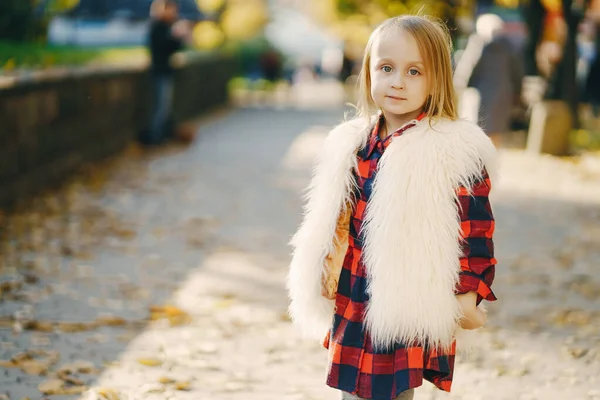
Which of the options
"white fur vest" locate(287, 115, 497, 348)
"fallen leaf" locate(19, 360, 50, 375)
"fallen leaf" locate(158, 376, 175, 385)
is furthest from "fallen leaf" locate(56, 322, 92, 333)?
"white fur vest" locate(287, 115, 497, 348)

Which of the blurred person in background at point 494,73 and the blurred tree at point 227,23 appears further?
the blurred tree at point 227,23

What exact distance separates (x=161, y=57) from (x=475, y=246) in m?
10.9

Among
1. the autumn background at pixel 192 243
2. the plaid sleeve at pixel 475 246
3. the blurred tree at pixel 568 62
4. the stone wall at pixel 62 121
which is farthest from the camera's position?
the blurred tree at pixel 568 62

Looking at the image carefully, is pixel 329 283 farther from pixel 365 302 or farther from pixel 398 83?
pixel 398 83

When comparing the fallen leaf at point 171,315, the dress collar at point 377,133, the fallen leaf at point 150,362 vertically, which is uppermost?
the dress collar at point 377,133

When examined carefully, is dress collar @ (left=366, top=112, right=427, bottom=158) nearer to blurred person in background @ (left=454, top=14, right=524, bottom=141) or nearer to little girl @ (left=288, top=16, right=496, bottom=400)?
little girl @ (left=288, top=16, right=496, bottom=400)

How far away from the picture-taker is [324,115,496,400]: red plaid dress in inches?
102

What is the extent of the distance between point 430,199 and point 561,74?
12640 millimetres

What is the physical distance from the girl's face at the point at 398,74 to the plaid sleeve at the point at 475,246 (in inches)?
13.1

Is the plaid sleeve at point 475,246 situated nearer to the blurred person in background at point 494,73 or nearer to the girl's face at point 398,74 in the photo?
the girl's face at point 398,74

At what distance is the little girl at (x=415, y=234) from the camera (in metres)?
2.61

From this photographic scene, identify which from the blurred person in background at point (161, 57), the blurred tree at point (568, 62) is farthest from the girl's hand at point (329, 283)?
the blurred tree at point (568, 62)

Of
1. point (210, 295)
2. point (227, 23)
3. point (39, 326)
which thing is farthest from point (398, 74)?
point (227, 23)

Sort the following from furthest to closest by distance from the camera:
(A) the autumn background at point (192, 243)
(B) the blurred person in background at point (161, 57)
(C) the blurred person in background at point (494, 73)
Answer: (B) the blurred person in background at point (161, 57)
(C) the blurred person in background at point (494, 73)
(A) the autumn background at point (192, 243)
